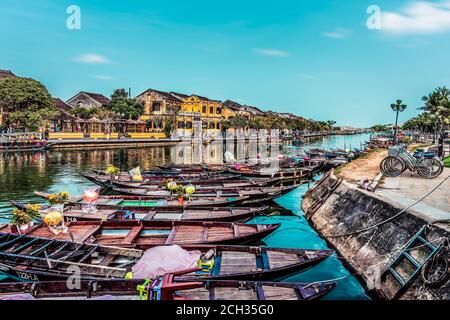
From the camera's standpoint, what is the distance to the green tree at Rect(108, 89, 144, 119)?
81.3m

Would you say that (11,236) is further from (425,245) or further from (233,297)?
(425,245)

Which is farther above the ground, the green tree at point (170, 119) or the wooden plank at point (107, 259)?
the green tree at point (170, 119)

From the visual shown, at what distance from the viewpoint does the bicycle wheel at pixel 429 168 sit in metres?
19.3

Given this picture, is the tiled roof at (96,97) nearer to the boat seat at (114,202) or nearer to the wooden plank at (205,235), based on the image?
the boat seat at (114,202)

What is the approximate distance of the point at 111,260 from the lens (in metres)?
10.4

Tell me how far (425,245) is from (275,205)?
1282cm

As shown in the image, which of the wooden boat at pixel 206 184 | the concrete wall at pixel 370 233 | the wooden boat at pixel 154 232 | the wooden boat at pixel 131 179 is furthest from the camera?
the wooden boat at pixel 131 179

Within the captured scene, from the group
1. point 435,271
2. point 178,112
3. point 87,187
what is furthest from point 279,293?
point 178,112

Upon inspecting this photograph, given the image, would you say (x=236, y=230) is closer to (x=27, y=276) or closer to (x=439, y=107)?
(x=27, y=276)

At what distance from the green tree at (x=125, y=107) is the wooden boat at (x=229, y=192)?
205 feet

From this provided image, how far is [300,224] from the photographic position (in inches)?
717

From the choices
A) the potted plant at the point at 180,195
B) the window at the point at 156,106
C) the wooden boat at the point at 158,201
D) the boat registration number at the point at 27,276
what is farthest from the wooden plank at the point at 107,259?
the window at the point at 156,106
